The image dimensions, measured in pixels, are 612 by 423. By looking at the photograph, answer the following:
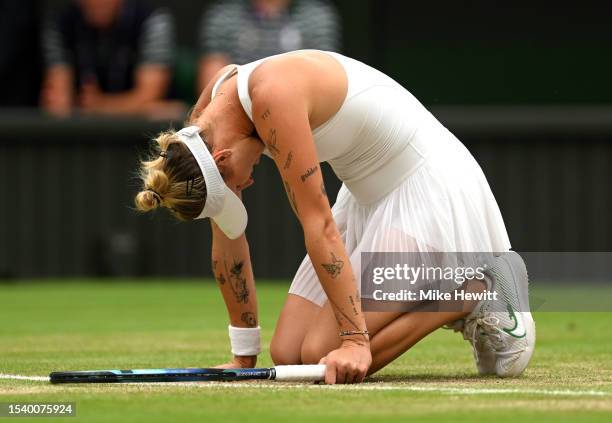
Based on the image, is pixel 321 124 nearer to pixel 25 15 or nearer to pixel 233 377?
pixel 233 377

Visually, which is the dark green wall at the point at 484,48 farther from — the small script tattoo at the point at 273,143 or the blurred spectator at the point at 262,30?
the small script tattoo at the point at 273,143

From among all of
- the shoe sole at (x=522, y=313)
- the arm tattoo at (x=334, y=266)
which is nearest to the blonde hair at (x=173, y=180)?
the arm tattoo at (x=334, y=266)

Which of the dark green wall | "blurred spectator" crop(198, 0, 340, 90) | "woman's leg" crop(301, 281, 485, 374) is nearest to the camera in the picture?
"woman's leg" crop(301, 281, 485, 374)

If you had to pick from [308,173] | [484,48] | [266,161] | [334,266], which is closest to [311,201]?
[308,173]

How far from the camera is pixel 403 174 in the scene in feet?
21.3

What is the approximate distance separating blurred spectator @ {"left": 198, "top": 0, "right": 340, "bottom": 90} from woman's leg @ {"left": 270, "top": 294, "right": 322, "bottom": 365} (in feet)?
22.4

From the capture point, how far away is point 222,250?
6.71m

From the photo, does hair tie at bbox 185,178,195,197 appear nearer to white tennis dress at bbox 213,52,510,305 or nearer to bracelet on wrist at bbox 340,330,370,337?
white tennis dress at bbox 213,52,510,305

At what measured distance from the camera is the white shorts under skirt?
6.37m

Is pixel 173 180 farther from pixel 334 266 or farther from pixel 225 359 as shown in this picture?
pixel 225 359

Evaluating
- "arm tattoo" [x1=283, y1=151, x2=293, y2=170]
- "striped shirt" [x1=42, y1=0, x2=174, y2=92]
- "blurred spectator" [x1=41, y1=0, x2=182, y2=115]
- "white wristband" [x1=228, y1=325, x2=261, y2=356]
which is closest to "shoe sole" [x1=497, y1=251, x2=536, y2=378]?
"white wristband" [x1=228, y1=325, x2=261, y2=356]

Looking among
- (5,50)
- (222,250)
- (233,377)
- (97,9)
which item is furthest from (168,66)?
(233,377)

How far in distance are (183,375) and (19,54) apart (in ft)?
34.1

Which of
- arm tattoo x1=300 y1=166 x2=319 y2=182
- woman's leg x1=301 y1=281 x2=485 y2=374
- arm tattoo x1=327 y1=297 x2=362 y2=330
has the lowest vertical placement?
woman's leg x1=301 y1=281 x2=485 y2=374
